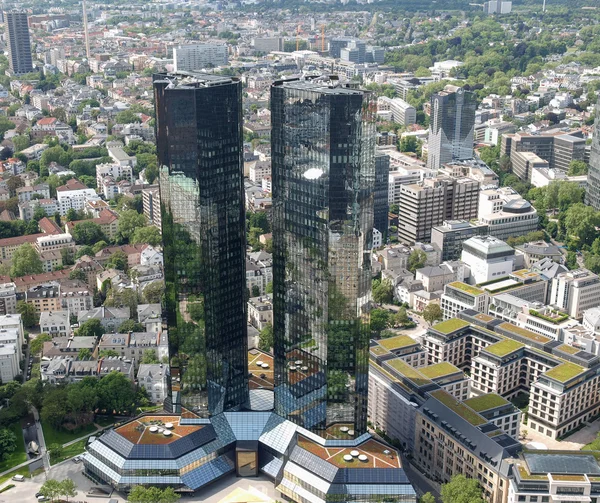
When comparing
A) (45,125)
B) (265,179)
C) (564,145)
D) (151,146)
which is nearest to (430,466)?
(265,179)

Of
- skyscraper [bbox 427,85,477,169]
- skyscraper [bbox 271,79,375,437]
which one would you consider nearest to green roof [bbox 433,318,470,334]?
skyscraper [bbox 271,79,375,437]

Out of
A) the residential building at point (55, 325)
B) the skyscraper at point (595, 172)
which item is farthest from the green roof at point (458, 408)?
the skyscraper at point (595, 172)

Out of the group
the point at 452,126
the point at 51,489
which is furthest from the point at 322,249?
the point at 452,126

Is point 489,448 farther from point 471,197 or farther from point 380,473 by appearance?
point 471,197

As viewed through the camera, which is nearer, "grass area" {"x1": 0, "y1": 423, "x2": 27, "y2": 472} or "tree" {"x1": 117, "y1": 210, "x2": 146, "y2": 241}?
"grass area" {"x1": 0, "y1": 423, "x2": 27, "y2": 472}

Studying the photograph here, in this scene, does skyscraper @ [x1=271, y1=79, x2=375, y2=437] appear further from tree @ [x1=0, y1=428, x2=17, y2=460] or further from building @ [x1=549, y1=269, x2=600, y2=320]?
building @ [x1=549, y1=269, x2=600, y2=320]

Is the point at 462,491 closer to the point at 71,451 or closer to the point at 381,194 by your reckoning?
the point at 71,451

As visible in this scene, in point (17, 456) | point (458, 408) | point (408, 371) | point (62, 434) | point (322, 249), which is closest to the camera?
point (322, 249)
